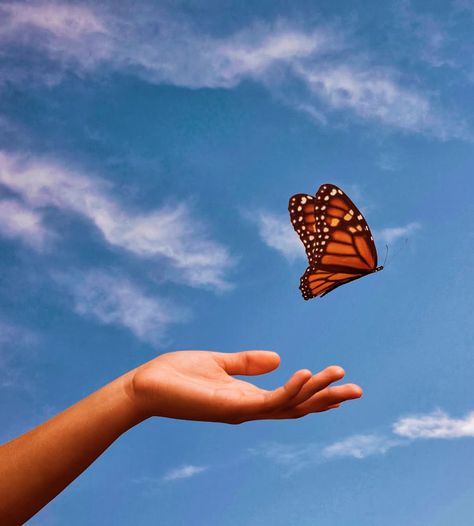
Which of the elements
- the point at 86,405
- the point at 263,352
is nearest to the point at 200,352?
the point at 263,352

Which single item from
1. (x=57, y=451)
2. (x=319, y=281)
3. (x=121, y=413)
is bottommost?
(x=57, y=451)

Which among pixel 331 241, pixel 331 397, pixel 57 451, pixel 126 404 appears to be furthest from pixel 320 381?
pixel 331 241

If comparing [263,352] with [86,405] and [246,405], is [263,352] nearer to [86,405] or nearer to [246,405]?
[246,405]

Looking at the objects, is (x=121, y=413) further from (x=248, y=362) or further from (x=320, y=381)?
(x=320, y=381)

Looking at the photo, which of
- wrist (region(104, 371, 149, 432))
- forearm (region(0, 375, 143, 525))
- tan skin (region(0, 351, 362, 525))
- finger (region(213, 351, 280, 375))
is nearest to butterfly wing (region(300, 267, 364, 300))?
finger (region(213, 351, 280, 375))

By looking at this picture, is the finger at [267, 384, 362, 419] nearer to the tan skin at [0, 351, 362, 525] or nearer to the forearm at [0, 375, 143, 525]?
the tan skin at [0, 351, 362, 525]

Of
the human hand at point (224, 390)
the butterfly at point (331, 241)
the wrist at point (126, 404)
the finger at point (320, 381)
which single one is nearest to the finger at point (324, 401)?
the human hand at point (224, 390)
